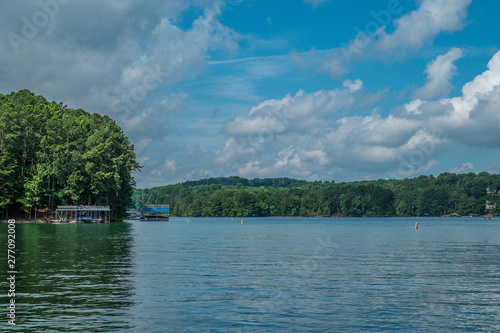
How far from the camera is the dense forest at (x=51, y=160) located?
124 meters

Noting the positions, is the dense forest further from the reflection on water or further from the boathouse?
the reflection on water

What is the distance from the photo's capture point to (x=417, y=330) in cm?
1786

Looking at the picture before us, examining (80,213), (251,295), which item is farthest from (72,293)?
(80,213)

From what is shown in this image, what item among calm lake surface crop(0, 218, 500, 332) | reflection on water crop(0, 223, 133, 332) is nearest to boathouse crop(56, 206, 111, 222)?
reflection on water crop(0, 223, 133, 332)

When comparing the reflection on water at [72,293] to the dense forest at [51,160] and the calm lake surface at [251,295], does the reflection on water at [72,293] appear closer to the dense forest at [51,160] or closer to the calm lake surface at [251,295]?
the calm lake surface at [251,295]

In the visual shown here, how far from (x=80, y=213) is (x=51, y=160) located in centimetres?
1507

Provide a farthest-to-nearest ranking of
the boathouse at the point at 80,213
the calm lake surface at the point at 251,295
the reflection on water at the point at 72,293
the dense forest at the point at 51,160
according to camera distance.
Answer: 1. the boathouse at the point at 80,213
2. the dense forest at the point at 51,160
3. the calm lake surface at the point at 251,295
4. the reflection on water at the point at 72,293

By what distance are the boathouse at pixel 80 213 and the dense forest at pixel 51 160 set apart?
8.76 feet

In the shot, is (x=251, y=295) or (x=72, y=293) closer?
(x=72, y=293)

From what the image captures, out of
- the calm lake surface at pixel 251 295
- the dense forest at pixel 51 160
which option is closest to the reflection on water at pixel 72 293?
the calm lake surface at pixel 251 295

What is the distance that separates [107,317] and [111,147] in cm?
12634

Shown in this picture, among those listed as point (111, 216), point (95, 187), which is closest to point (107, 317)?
point (95, 187)

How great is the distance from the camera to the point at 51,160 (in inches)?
5251

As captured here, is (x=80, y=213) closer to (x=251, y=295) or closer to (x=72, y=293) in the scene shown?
(x=72, y=293)
